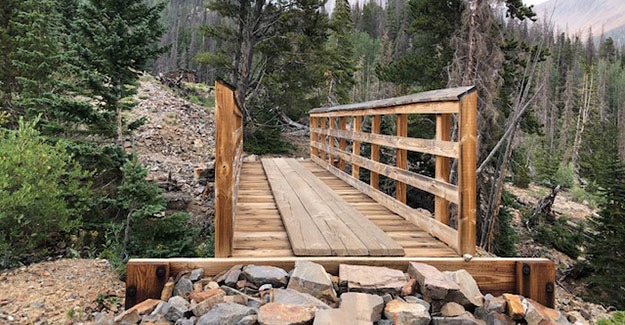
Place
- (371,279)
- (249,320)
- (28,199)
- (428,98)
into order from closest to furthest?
(249,320) < (371,279) < (428,98) < (28,199)

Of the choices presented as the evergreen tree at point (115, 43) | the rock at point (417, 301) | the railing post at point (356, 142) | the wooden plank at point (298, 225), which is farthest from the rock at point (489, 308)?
the evergreen tree at point (115, 43)

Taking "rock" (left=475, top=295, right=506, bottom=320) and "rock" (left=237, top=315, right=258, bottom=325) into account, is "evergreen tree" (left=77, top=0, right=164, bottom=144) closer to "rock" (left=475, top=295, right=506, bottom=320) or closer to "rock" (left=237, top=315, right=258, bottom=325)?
"rock" (left=237, top=315, right=258, bottom=325)

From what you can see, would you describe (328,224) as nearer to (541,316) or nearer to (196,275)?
(196,275)

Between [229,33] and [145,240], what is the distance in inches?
410

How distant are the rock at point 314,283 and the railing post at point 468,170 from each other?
99 centimetres

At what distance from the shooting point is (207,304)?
6.99ft

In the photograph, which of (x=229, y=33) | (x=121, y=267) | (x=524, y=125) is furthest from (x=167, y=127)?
(x=524, y=125)

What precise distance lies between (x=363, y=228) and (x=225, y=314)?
5.00 ft

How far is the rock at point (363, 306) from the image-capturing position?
2027 millimetres

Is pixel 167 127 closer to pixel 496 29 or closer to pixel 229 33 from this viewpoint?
pixel 229 33

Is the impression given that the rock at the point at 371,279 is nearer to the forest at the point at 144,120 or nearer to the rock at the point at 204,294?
the rock at the point at 204,294

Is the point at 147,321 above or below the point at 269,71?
below

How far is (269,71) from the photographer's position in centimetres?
1612

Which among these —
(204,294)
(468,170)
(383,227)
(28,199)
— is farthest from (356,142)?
(28,199)
